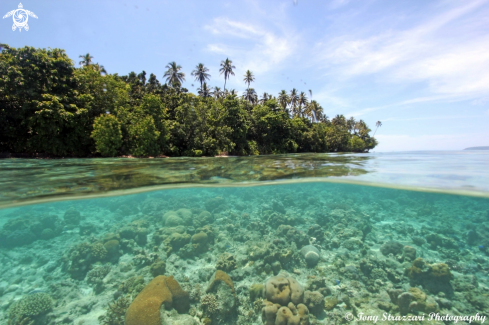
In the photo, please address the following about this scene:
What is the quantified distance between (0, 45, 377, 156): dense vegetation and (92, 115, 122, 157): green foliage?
0.30ft

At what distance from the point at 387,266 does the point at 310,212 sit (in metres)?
9.79

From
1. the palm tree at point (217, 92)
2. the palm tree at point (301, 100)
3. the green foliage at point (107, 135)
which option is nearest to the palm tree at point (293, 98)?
the palm tree at point (301, 100)

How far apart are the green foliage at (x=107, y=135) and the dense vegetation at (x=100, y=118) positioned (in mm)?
90

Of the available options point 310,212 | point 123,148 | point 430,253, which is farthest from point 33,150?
point 430,253

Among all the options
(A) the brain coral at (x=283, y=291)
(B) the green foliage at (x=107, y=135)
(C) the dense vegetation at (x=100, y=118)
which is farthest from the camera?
(B) the green foliage at (x=107, y=135)

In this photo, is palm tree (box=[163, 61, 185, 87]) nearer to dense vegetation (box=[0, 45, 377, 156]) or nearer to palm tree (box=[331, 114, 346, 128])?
dense vegetation (box=[0, 45, 377, 156])

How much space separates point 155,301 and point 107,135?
21.0 m

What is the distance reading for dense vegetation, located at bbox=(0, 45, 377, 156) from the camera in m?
21.6

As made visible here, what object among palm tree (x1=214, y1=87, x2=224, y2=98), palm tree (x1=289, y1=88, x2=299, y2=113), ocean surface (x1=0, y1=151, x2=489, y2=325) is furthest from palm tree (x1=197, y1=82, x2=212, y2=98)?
ocean surface (x1=0, y1=151, x2=489, y2=325)

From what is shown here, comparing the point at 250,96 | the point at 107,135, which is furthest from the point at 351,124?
the point at 107,135

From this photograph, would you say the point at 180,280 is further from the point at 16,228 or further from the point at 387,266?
the point at 16,228

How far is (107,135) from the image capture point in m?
24.3

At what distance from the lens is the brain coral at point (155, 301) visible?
25.6ft

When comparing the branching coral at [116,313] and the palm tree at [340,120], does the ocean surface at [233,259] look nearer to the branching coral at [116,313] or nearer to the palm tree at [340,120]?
the branching coral at [116,313]
